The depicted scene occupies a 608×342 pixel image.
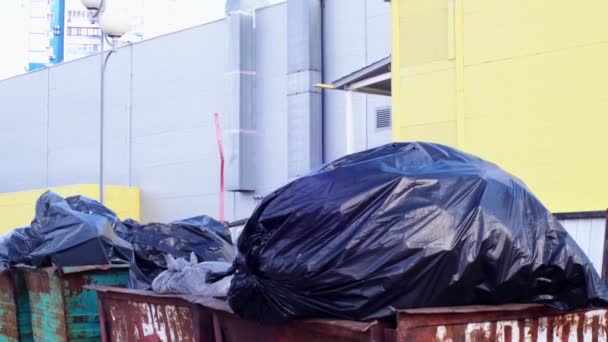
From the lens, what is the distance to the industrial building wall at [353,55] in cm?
1822

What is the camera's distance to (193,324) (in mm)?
5055

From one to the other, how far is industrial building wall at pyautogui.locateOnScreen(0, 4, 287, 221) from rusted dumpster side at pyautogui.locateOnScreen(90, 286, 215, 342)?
14.0 meters

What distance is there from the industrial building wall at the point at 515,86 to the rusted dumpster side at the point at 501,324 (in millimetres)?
5687

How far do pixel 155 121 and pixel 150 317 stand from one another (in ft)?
64.3

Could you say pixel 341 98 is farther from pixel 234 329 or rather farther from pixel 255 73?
pixel 234 329

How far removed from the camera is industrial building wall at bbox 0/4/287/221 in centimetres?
2109

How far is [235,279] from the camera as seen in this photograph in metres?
4.31

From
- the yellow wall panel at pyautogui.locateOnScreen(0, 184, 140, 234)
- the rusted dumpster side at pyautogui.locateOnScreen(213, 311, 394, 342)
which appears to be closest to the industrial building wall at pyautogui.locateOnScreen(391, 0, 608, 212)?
the rusted dumpster side at pyautogui.locateOnScreen(213, 311, 394, 342)

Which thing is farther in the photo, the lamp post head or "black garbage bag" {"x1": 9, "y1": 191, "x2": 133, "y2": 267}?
the lamp post head

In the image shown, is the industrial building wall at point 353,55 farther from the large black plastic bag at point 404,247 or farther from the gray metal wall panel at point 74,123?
the large black plastic bag at point 404,247

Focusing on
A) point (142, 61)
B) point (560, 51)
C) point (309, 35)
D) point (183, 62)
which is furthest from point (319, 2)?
point (560, 51)

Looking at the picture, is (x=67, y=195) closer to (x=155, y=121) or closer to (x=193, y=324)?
(x=155, y=121)

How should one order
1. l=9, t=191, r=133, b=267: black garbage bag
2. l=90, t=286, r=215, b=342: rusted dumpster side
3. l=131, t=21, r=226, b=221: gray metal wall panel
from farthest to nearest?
l=131, t=21, r=226, b=221: gray metal wall panel, l=9, t=191, r=133, b=267: black garbage bag, l=90, t=286, r=215, b=342: rusted dumpster side

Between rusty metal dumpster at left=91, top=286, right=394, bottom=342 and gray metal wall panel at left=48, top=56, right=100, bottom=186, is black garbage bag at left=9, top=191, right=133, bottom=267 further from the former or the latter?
gray metal wall panel at left=48, top=56, right=100, bottom=186
